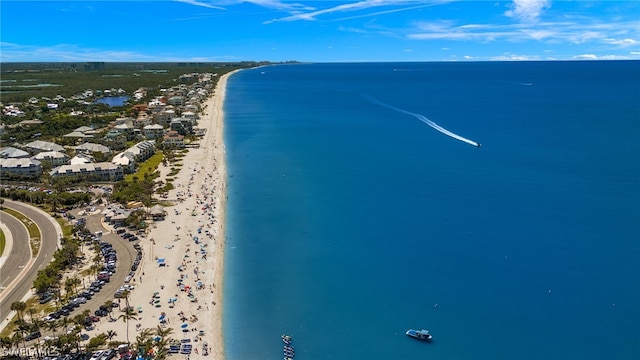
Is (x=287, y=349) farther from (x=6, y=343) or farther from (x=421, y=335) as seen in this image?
(x=6, y=343)

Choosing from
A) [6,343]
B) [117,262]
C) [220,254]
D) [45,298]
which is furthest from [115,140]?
[6,343]

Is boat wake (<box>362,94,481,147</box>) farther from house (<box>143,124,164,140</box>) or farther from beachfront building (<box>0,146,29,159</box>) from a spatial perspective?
beachfront building (<box>0,146,29,159</box>)

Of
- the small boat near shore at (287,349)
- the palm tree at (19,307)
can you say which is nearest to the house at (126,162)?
the palm tree at (19,307)

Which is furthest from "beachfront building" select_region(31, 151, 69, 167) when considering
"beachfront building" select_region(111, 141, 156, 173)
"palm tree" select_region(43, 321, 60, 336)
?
"palm tree" select_region(43, 321, 60, 336)

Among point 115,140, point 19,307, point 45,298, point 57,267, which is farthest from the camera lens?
point 115,140

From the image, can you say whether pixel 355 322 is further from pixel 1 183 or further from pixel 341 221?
pixel 1 183
